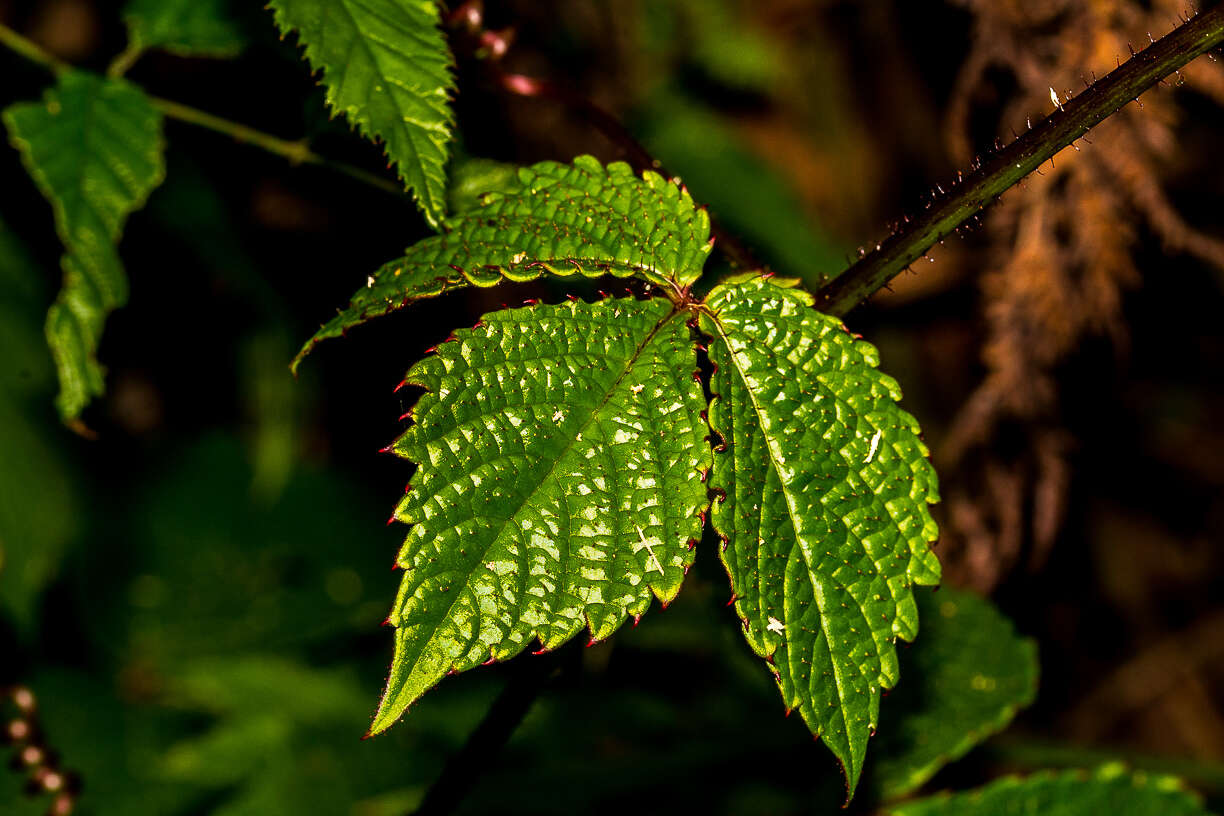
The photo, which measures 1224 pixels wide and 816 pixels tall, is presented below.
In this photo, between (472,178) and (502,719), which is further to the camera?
(472,178)

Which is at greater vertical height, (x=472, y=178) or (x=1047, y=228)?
(x=1047, y=228)

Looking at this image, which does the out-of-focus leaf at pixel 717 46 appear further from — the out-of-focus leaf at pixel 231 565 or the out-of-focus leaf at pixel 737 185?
the out-of-focus leaf at pixel 231 565

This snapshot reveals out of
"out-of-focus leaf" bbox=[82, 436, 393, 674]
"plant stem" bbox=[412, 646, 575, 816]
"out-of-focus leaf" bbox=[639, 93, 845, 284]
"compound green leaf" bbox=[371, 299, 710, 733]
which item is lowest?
"out-of-focus leaf" bbox=[82, 436, 393, 674]

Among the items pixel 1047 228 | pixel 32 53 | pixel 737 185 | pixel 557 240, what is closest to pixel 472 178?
pixel 557 240

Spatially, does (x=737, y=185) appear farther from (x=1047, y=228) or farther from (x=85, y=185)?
(x=85, y=185)

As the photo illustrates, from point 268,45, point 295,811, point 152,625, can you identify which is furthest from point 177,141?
point 295,811

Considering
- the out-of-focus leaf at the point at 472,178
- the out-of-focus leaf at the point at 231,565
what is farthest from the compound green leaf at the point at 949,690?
the out-of-focus leaf at the point at 231,565

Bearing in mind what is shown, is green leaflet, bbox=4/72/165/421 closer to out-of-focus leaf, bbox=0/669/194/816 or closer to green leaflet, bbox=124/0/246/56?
green leaflet, bbox=124/0/246/56

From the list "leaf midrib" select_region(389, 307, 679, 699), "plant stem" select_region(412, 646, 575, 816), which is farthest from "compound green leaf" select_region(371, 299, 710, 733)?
"plant stem" select_region(412, 646, 575, 816)
